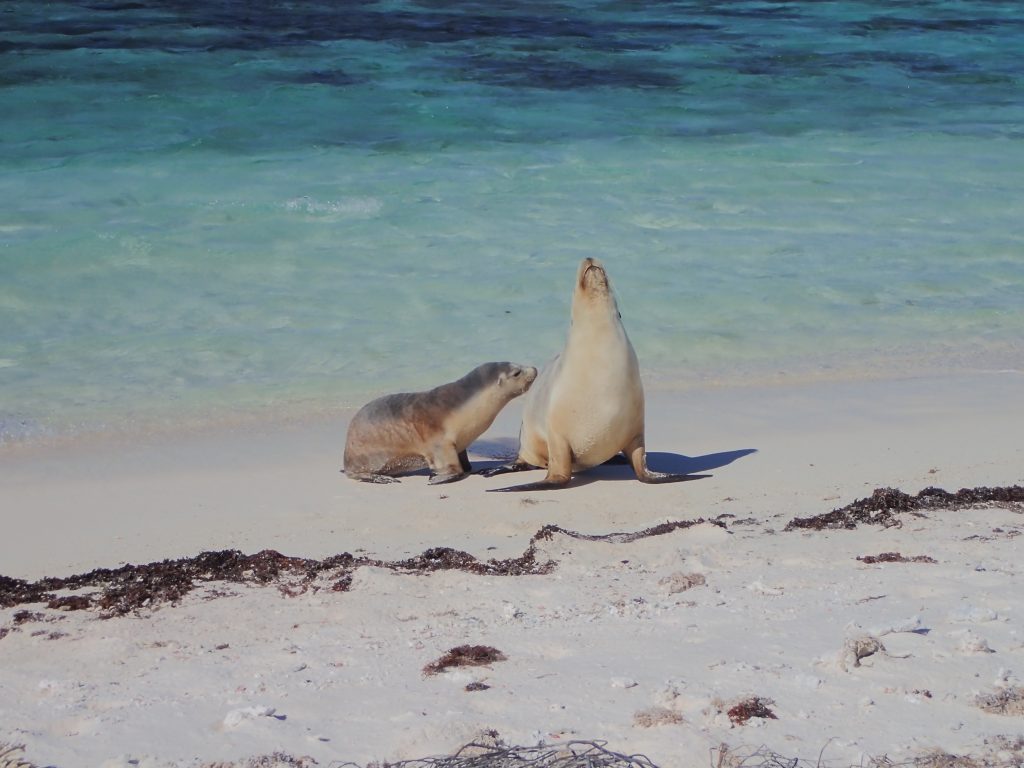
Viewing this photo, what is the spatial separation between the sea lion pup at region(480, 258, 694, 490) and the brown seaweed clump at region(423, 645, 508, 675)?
2.28m

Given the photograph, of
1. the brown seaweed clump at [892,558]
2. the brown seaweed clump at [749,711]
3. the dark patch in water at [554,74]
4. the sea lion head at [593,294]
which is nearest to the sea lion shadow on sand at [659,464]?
the sea lion head at [593,294]

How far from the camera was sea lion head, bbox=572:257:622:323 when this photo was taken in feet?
19.8

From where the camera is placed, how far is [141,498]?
19.2 ft

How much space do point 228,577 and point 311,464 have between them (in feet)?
5.80

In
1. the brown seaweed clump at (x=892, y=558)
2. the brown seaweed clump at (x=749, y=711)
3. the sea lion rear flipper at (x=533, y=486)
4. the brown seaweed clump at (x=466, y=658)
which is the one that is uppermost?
the brown seaweed clump at (x=749, y=711)

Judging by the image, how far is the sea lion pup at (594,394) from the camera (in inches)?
239

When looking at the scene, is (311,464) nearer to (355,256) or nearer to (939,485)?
(939,485)

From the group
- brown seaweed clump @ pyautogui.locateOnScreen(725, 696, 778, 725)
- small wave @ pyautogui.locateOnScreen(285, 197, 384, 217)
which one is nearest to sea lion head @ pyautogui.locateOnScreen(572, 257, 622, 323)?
brown seaweed clump @ pyautogui.locateOnScreen(725, 696, 778, 725)

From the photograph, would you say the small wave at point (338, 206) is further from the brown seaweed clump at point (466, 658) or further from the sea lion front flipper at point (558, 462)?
the brown seaweed clump at point (466, 658)

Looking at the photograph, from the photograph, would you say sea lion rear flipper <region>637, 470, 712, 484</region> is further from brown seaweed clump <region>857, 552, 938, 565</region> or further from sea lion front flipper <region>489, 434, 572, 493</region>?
brown seaweed clump <region>857, 552, 938, 565</region>

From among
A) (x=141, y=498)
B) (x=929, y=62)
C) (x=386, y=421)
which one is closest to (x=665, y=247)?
(x=386, y=421)

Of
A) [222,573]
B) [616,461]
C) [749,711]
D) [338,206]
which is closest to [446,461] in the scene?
[616,461]

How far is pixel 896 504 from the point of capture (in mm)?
5148

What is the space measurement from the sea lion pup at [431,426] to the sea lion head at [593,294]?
632 millimetres
